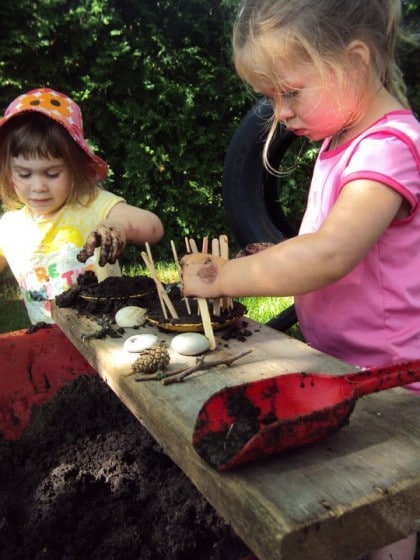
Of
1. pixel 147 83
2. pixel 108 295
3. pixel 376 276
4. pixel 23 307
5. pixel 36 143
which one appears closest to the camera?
pixel 376 276

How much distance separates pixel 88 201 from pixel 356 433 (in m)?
1.56

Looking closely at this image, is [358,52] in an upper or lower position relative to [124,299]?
upper

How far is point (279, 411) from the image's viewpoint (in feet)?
2.93

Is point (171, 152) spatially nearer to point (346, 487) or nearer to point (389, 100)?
point (389, 100)

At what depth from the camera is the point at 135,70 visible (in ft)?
13.4

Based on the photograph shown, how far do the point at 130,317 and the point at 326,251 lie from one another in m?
0.55

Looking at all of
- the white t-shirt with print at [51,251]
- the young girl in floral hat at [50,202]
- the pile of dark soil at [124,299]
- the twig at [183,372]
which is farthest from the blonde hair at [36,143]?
the twig at [183,372]

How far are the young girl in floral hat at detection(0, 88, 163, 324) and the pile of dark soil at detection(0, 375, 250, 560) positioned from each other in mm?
570

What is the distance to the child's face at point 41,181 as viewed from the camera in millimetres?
1965

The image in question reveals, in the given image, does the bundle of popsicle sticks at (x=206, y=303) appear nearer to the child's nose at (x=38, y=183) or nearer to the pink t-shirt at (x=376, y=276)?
the pink t-shirt at (x=376, y=276)

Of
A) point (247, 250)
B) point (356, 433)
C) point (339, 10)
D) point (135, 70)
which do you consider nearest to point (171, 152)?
point (135, 70)

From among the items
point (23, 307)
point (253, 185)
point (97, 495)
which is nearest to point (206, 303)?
point (97, 495)

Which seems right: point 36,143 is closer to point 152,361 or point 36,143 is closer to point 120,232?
point 120,232

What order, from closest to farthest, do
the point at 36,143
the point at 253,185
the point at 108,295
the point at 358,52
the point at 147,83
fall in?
1. the point at 358,52
2. the point at 108,295
3. the point at 36,143
4. the point at 253,185
5. the point at 147,83
